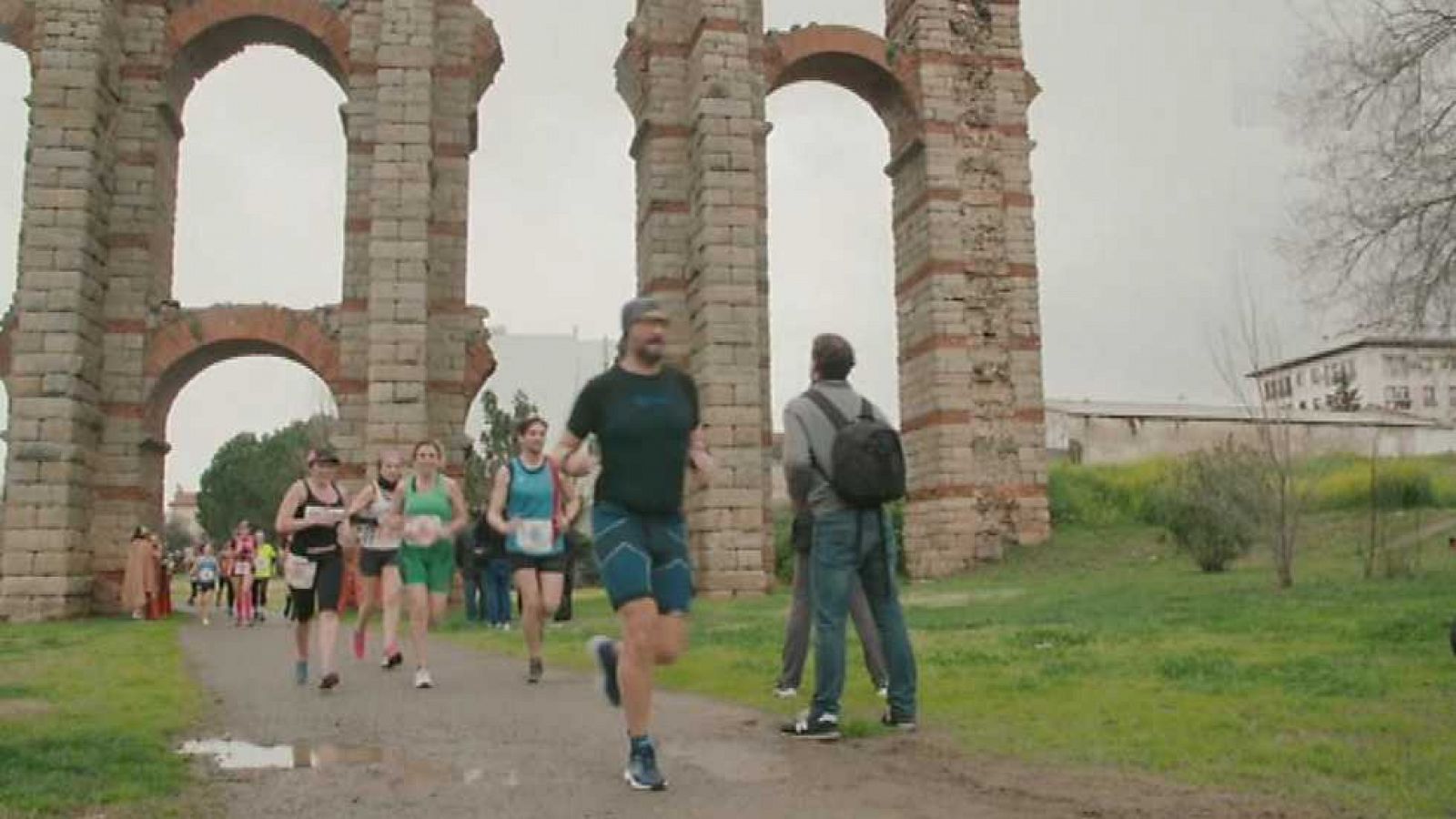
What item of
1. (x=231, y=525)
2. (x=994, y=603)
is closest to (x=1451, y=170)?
(x=994, y=603)

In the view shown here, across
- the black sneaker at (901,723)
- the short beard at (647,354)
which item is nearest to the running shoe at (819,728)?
the black sneaker at (901,723)

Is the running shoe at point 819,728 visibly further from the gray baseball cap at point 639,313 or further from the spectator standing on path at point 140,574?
the spectator standing on path at point 140,574

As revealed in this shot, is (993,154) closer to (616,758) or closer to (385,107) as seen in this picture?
(385,107)

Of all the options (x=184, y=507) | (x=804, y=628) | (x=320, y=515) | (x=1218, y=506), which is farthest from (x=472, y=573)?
(x=184, y=507)

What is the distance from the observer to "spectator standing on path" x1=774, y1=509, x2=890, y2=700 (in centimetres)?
708

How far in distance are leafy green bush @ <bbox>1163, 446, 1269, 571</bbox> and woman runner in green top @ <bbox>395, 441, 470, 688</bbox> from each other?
11847mm

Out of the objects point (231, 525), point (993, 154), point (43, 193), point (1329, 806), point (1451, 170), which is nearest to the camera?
point (1329, 806)

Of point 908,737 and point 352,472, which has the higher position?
point 352,472

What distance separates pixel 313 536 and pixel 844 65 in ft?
62.6

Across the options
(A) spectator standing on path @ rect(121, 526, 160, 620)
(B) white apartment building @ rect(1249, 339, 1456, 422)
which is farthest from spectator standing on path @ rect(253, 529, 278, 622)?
(B) white apartment building @ rect(1249, 339, 1456, 422)

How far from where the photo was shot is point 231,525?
62.7 metres

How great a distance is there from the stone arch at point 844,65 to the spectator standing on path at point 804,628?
58.8ft

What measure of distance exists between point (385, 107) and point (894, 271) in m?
10.9

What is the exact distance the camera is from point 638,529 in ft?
15.8
